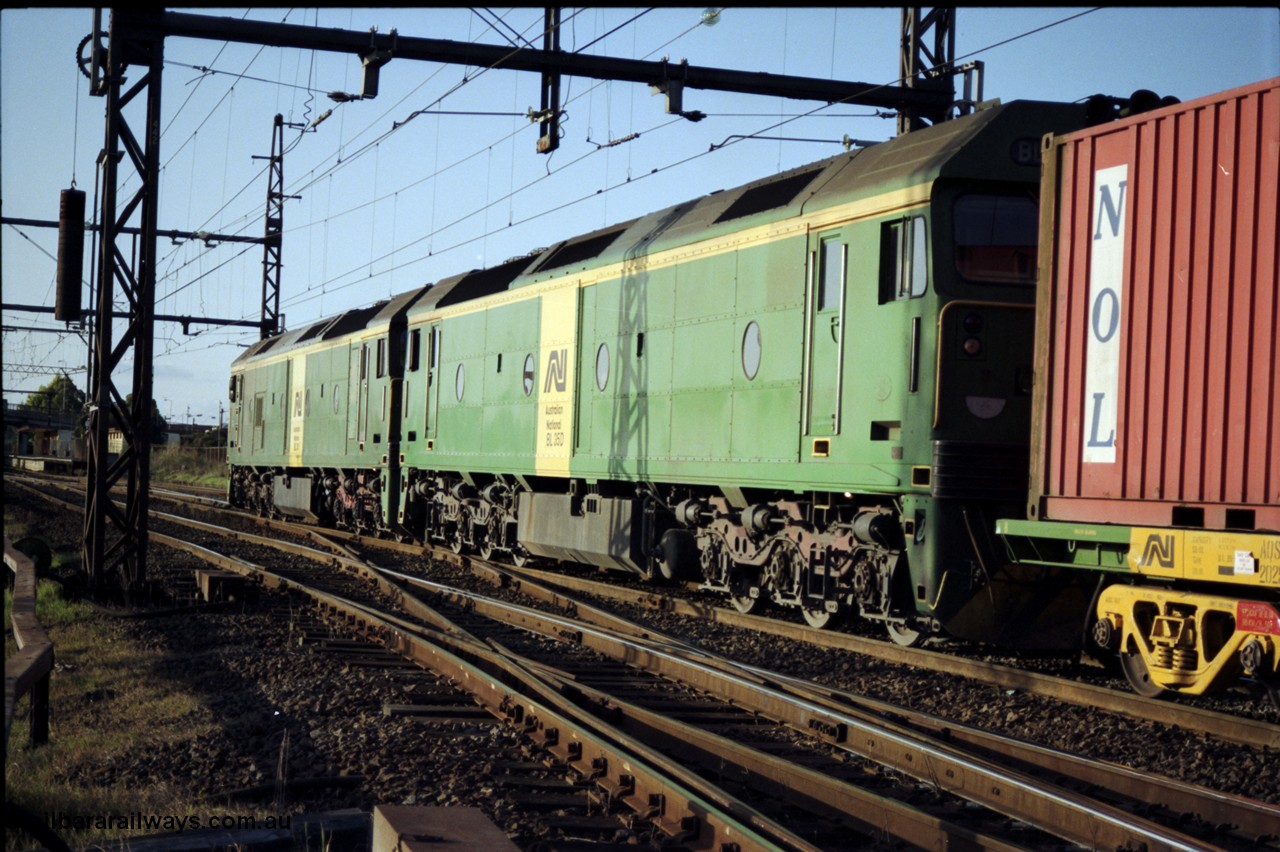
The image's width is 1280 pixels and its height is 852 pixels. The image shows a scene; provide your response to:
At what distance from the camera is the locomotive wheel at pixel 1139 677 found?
Answer: 355 inches

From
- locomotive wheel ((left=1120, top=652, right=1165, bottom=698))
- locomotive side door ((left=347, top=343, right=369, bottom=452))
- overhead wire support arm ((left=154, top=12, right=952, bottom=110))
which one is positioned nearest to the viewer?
locomotive wheel ((left=1120, top=652, right=1165, bottom=698))

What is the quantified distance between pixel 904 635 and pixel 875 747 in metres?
4.18

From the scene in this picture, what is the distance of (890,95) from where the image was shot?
1758cm

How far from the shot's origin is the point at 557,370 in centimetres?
1738

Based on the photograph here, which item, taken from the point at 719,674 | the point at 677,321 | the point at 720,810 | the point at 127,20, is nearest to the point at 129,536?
the point at 127,20

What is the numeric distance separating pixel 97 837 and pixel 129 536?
11.1 m

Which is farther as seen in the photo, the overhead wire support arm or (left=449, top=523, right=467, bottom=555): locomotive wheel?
(left=449, top=523, right=467, bottom=555): locomotive wheel

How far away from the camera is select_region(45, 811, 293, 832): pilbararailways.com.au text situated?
5863 mm

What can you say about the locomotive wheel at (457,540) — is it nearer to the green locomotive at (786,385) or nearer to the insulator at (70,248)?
the green locomotive at (786,385)

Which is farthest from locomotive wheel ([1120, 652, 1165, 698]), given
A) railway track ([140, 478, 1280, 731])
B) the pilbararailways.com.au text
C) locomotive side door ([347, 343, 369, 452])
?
locomotive side door ([347, 343, 369, 452])

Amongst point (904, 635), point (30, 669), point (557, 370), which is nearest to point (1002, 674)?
point (904, 635)

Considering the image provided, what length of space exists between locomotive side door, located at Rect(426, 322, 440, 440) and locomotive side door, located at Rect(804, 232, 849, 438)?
36.5 feet

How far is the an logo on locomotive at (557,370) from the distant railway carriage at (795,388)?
45mm

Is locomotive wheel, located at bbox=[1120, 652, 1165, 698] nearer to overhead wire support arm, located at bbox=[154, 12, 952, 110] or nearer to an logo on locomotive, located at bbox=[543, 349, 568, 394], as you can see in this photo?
an logo on locomotive, located at bbox=[543, 349, 568, 394]
